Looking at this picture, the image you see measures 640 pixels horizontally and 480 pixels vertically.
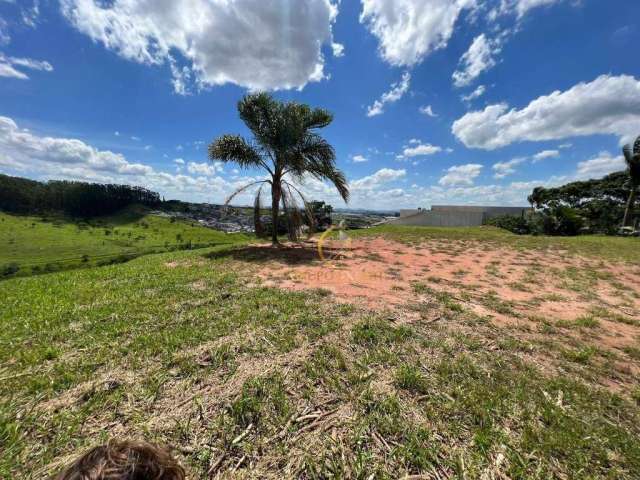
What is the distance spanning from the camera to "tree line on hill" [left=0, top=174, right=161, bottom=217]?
59.5m

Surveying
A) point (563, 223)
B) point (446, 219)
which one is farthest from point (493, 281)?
point (446, 219)

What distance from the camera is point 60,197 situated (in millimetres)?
61219

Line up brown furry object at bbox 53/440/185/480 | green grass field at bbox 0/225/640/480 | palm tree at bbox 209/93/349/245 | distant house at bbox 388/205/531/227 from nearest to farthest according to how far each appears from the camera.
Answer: brown furry object at bbox 53/440/185/480 → green grass field at bbox 0/225/640/480 → palm tree at bbox 209/93/349/245 → distant house at bbox 388/205/531/227

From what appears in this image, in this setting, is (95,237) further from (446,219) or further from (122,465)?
(122,465)

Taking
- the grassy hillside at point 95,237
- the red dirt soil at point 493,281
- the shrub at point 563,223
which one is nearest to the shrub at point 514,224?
the shrub at point 563,223

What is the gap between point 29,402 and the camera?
6.17ft

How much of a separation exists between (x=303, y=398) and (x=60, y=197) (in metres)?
86.8

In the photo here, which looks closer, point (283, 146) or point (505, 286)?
point (505, 286)

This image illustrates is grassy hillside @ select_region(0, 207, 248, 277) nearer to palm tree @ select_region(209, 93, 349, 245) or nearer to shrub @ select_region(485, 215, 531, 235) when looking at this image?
palm tree @ select_region(209, 93, 349, 245)

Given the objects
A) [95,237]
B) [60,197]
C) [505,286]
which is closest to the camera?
[505,286]

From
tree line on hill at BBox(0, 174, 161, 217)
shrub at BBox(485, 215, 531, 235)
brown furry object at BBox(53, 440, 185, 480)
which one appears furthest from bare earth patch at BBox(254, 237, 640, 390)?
tree line on hill at BBox(0, 174, 161, 217)

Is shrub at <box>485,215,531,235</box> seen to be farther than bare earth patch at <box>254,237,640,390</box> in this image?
Yes

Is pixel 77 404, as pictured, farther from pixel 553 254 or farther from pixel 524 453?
pixel 553 254

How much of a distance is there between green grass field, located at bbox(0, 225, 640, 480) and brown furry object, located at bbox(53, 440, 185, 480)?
0.71 metres
